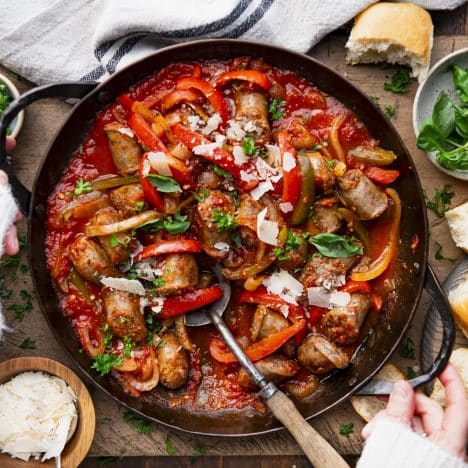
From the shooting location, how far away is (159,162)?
15.2 ft

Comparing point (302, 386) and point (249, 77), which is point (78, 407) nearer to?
point (302, 386)

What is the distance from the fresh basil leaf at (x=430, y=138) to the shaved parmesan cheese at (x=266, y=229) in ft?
3.96

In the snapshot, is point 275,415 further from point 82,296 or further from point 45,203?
point 45,203

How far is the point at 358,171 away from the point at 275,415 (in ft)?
5.80

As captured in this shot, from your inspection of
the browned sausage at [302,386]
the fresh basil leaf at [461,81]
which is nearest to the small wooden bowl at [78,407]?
the browned sausage at [302,386]

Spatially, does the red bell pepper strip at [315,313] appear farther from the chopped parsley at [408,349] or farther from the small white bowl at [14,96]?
the small white bowl at [14,96]

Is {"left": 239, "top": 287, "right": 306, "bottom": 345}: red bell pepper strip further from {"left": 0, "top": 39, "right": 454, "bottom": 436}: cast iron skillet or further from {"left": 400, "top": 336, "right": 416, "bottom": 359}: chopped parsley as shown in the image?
{"left": 400, "top": 336, "right": 416, "bottom": 359}: chopped parsley

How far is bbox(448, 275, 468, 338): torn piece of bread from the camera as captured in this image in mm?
4844

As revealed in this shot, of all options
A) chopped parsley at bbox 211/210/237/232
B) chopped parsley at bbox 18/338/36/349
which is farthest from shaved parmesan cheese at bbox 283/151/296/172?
chopped parsley at bbox 18/338/36/349

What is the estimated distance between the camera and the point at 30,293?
514 centimetres

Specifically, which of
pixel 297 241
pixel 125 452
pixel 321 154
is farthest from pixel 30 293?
pixel 321 154

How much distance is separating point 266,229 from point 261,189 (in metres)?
0.29

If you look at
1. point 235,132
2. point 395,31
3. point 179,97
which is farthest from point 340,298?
point 395,31

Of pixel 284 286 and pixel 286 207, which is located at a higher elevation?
pixel 286 207
